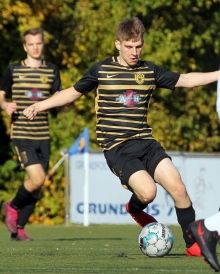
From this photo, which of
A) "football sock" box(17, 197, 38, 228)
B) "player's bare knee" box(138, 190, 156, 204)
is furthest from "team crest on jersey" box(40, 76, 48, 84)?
"player's bare knee" box(138, 190, 156, 204)

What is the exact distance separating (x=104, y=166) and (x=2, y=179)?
12.6 ft

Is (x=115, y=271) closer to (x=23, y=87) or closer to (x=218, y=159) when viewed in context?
(x=23, y=87)

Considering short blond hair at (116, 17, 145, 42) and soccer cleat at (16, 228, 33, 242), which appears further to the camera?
soccer cleat at (16, 228, 33, 242)

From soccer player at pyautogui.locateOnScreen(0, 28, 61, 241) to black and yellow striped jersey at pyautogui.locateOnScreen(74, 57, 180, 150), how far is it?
254cm

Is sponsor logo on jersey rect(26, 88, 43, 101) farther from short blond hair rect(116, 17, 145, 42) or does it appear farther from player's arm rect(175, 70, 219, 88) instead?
player's arm rect(175, 70, 219, 88)

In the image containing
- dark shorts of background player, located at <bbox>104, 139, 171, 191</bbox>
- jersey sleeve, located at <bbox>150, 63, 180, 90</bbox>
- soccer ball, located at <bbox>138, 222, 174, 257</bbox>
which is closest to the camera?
soccer ball, located at <bbox>138, 222, 174, 257</bbox>

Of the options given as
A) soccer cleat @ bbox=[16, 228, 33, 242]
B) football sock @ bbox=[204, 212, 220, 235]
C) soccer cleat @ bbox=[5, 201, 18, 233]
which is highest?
football sock @ bbox=[204, 212, 220, 235]

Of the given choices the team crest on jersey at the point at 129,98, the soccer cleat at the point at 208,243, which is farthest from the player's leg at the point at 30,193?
the soccer cleat at the point at 208,243

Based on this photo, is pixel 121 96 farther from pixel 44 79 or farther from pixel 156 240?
pixel 44 79

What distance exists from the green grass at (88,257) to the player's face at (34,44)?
2.21m

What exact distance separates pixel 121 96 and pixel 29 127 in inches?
111

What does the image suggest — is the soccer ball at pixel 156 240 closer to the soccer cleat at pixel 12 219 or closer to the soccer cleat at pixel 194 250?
the soccer cleat at pixel 194 250

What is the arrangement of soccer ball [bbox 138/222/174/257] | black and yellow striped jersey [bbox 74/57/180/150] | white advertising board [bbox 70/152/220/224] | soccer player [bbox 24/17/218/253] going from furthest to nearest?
white advertising board [bbox 70/152/220/224] < black and yellow striped jersey [bbox 74/57/180/150] < soccer player [bbox 24/17/218/253] < soccer ball [bbox 138/222/174/257]

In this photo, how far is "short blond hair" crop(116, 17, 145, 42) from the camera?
29.0 feet
